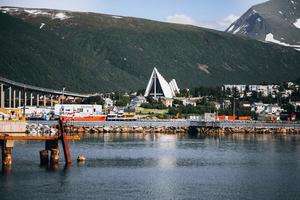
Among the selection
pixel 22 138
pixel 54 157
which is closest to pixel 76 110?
pixel 54 157

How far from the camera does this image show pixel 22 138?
149 ft

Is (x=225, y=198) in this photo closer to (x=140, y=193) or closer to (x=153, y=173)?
(x=140, y=193)

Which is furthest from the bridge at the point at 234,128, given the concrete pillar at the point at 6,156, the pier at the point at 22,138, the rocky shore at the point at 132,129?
the concrete pillar at the point at 6,156

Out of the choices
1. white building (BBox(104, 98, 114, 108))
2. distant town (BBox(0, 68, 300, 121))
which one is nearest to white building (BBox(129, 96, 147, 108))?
distant town (BBox(0, 68, 300, 121))

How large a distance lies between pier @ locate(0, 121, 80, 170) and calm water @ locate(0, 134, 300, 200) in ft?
2.42

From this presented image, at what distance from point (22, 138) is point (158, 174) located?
273 inches

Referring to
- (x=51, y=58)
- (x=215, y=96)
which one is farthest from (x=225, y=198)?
(x=51, y=58)

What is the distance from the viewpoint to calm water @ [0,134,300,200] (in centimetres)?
3894

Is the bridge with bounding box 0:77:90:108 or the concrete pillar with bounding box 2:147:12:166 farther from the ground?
the bridge with bounding box 0:77:90:108

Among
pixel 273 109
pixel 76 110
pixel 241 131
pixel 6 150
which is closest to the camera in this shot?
pixel 6 150

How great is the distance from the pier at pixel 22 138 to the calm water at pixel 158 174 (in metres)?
0.74

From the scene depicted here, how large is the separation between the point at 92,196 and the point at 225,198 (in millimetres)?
5458

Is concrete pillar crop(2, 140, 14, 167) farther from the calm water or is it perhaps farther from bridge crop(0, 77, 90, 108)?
bridge crop(0, 77, 90, 108)

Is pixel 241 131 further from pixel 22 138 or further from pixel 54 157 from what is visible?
pixel 22 138
